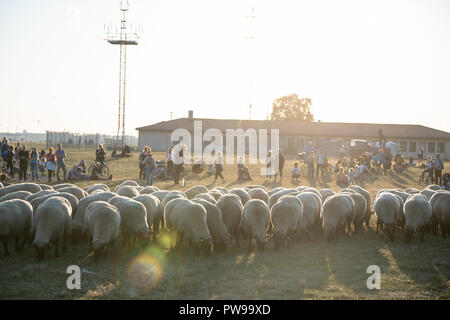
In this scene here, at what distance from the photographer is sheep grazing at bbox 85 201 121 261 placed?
388 inches

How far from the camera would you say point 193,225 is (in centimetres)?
1067

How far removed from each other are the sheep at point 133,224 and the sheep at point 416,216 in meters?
7.10

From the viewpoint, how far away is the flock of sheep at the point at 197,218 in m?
10.3

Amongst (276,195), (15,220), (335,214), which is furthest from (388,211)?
(15,220)

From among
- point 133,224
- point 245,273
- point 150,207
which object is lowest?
point 245,273

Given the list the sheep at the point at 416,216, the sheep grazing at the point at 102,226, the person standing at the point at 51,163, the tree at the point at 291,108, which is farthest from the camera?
the tree at the point at 291,108

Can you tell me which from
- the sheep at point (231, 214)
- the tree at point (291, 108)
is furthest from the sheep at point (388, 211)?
the tree at point (291, 108)

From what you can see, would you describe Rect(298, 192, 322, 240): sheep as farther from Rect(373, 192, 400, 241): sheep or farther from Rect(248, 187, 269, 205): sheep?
Rect(373, 192, 400, 241): sheep

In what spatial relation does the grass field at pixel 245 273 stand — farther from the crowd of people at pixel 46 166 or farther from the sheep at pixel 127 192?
→ the crowd of people at pixel 46 166

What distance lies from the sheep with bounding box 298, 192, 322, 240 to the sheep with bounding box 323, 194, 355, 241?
1.31ft

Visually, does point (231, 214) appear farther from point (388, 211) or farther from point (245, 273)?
point (388, 211)

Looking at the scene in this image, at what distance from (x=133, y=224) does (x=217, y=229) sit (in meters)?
2.13

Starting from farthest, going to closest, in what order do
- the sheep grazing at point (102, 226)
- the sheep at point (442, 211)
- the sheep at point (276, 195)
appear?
the sheep at point (276, 195) < the sheep at point (442, 211) < the sheep grazing at point (102, 226)

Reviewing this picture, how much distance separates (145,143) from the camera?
193 ft
